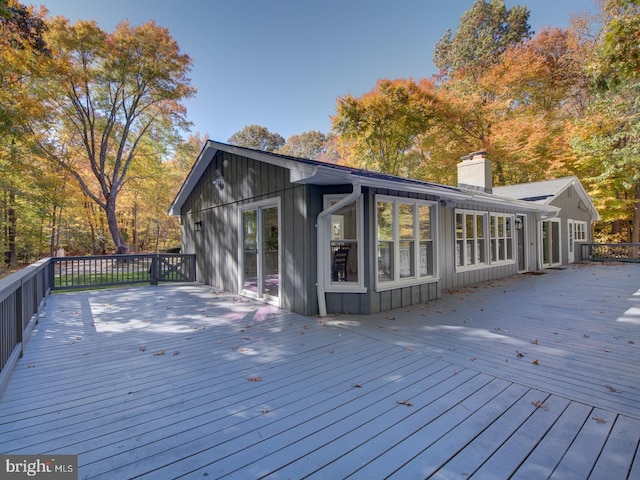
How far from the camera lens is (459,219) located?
806 centimetres

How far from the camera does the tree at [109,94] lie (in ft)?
41.5

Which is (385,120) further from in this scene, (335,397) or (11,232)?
(11,232)

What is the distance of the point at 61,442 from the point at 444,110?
60.7ft

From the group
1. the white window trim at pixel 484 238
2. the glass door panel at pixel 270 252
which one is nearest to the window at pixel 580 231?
the white window trim at pixel 484 238

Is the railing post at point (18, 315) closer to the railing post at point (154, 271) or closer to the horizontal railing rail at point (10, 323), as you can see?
the horizontal railing rail at point (10, 323)

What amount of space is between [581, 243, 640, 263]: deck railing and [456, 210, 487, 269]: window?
981 cm

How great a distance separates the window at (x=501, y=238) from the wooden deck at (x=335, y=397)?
437cm

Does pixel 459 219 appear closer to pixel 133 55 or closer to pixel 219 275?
pixel 219 275

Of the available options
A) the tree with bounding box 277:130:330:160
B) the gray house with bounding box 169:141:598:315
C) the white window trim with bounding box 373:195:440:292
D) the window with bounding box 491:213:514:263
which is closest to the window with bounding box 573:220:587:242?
the window with bounding box 491:213:514:263

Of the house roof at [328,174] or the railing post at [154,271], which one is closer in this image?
the house roof at [328,174]

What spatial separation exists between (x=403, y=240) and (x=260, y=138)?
30.6m

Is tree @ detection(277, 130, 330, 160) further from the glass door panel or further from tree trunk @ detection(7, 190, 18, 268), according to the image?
the glass door panel

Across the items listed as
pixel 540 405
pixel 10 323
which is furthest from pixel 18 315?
pixel 540 405

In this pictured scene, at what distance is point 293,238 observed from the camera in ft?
18.2
